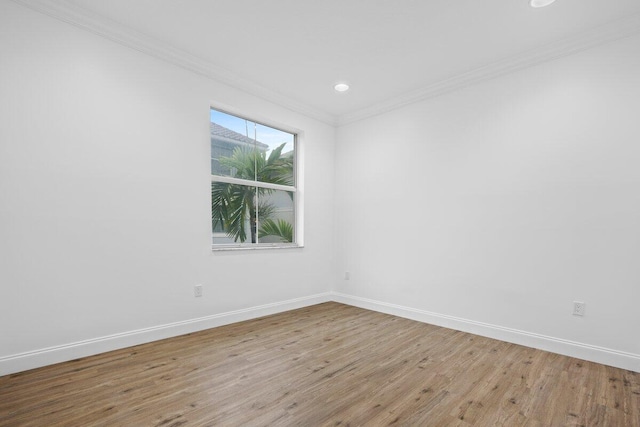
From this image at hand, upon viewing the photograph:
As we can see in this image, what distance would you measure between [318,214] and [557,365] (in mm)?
3003

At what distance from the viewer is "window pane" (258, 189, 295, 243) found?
3.90 metres

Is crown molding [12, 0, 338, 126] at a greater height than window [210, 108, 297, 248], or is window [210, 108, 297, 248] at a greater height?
crown molding [12, 0, 338, 126]

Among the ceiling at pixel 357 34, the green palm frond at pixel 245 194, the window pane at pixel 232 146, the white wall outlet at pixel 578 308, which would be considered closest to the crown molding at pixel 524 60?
the ceiling at pixel 357 34

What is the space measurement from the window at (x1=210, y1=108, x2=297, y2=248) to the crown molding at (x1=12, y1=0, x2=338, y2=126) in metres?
0.38

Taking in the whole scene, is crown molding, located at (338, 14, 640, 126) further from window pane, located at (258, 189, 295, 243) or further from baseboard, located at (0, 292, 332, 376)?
baseboard, located at (0, 292, 332, 376)

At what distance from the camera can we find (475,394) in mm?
1983

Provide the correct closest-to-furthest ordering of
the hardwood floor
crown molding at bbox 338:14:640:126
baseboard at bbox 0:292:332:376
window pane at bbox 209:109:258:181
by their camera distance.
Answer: the hardwood floor → baseboard at bbox 0:292:332:376 → crown molding at bbox 338:14:640:126 → window pane at bbox 209:109:258:181

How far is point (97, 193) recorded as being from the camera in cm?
253

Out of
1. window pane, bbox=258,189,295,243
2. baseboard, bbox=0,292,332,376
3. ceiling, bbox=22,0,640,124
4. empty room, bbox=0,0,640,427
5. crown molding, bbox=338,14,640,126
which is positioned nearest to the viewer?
empty room, bbox=0,0,640,427

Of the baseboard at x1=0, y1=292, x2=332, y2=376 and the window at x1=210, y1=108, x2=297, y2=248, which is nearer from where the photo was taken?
the baseboard at x1=0, y1=292, x2=332, y2=376

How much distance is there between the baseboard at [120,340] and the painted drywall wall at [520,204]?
5.36 ft

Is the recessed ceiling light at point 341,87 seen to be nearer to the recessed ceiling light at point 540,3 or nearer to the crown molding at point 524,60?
the crown molding at point 524,60

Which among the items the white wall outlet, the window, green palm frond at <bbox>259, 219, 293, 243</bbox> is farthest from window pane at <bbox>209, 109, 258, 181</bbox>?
the white wall outlet

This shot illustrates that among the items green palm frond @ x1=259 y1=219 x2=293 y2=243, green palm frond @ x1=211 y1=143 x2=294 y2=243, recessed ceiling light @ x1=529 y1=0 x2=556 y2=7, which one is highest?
recessed ceiling light @ x1=529 y1=0 x2=556 y2=7
